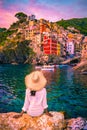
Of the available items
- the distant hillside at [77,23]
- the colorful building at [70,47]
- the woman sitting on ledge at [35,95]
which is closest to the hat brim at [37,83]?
the woman sitting on ledge at [35,95]

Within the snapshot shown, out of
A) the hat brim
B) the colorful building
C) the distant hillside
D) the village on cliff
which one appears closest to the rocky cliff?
the hat brim

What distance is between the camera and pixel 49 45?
Result: 85.6 metres

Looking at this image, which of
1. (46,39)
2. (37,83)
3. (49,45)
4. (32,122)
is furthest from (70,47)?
(37,83)

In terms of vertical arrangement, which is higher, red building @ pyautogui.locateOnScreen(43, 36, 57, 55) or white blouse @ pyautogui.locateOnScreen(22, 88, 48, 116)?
white blouse @ pyautogui.locateOnScreen(22, 88, 48, 116)

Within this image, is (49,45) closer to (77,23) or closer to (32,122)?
(77,23)

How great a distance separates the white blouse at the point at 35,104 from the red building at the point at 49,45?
78.1 metres

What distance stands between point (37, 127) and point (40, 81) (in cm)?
102

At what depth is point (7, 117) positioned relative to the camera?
6.05 metres

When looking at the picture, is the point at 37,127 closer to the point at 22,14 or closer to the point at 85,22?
the point at 22,14

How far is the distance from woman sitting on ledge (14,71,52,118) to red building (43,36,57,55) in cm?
7807

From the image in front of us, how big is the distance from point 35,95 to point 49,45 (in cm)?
8034

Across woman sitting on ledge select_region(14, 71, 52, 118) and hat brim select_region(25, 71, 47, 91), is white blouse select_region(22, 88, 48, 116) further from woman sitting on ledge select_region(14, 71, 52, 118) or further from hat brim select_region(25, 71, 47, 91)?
hat brim select_region(25, 71, 47, 91)

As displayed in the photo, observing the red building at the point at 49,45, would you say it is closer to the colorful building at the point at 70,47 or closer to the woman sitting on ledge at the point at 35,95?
the colorful building at the point at 70,47

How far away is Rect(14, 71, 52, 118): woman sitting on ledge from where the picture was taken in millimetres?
5359
